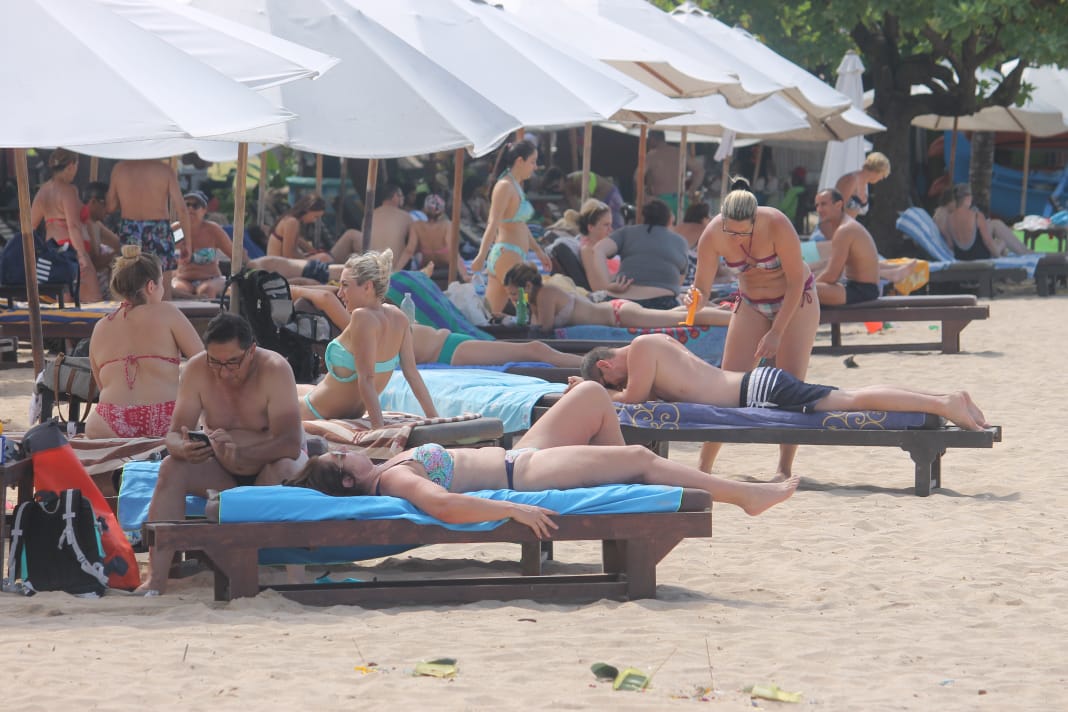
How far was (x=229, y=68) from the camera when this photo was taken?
7016mm

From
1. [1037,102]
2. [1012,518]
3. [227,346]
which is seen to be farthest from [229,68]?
[1037,102]

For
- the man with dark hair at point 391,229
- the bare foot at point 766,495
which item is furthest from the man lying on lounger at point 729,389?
the man with dark hair at point 391,229

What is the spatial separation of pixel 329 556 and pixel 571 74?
588 centimetres

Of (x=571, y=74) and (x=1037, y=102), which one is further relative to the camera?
(x=1037, y=102)

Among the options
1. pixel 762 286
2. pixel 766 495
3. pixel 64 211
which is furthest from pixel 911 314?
pixel 766 495

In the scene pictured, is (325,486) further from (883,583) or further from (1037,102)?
(1037,102)

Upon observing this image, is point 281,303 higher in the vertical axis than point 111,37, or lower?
lower

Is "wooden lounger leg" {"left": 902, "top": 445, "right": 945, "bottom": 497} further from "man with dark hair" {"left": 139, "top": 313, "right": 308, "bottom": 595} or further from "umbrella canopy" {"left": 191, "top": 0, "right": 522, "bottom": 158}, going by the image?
"man with dark hair" {"left": 139, "top": 313, "right": 308, "bottom": 595}

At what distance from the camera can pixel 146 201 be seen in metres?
10.7

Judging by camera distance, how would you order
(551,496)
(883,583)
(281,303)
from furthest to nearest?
(281,303) < (883,583) < (551,496)

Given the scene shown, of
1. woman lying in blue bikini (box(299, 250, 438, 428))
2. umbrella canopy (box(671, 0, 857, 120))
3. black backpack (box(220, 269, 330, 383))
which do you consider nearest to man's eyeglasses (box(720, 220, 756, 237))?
woman lying in blue bikini (box(299, 250, 438, 428))

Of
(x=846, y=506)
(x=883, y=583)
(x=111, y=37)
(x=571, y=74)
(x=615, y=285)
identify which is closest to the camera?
(x=883, y=583)

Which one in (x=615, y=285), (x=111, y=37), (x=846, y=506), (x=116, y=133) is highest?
(x=111, y=37)

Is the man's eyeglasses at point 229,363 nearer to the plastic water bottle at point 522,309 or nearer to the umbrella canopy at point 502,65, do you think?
the umbrella canopy at point 502,65
